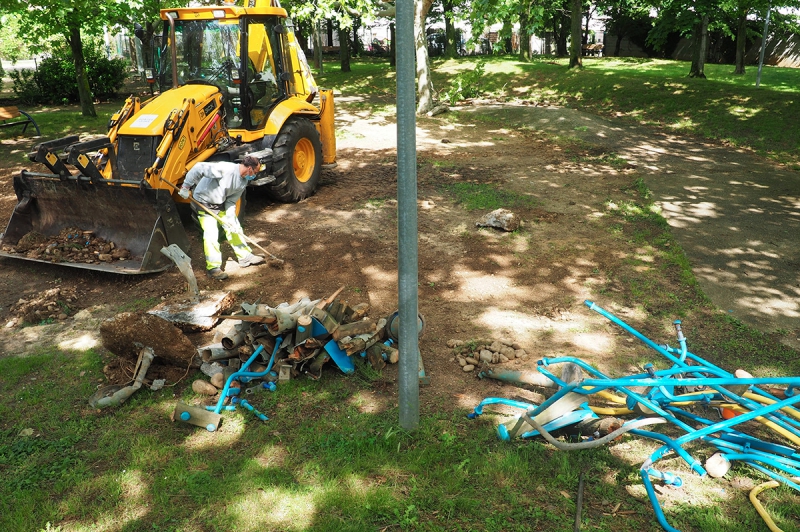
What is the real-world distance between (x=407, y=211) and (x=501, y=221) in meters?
4.77

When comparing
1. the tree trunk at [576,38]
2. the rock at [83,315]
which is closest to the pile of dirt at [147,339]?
the rock at [83,315]

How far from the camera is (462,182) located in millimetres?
10609

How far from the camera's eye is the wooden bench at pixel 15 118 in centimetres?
1417

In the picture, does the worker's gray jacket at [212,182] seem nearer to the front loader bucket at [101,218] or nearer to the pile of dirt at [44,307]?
the front loader bucket at [101,218]

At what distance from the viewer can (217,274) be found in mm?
6754

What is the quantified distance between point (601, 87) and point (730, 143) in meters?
6.21

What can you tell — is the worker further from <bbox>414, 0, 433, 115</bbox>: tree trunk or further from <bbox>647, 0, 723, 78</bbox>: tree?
<bbox>647, 0, 723, 78</bbox>: tree

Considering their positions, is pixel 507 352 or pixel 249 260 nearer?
pixel 507 352

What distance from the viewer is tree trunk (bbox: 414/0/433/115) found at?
15344mm

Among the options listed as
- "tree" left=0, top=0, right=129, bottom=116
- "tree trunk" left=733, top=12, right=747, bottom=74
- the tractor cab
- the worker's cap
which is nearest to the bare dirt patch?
the worker's cap

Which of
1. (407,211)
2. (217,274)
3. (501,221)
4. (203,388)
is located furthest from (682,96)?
(203,388)

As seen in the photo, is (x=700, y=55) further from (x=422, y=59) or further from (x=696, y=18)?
(x=422, y=59)

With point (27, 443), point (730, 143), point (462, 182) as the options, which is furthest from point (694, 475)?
point (730, 143)

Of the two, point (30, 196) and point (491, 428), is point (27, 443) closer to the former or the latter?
point (491, 428)
